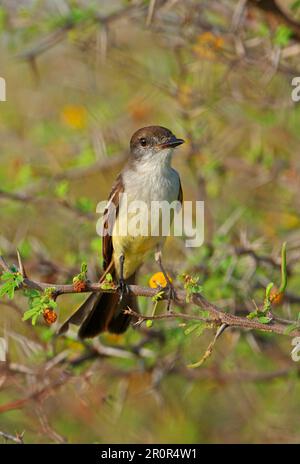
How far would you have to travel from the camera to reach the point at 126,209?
4652mm

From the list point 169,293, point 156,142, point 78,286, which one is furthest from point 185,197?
point 78,286

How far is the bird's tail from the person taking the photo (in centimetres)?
434

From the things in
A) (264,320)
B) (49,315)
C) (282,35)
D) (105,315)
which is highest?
(282,35)

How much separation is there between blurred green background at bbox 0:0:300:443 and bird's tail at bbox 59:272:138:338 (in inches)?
8.7

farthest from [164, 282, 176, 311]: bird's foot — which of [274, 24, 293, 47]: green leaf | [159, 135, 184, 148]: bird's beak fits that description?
[274, 24, 293, 47]: green leaf

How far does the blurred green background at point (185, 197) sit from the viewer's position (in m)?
4.85

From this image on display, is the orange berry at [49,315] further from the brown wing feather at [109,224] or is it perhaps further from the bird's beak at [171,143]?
the bird's beak at [171,143]

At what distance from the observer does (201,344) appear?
543 cm

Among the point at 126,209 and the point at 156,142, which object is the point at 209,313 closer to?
the point at 126,209

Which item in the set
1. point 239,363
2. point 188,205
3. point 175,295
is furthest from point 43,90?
point 175,295

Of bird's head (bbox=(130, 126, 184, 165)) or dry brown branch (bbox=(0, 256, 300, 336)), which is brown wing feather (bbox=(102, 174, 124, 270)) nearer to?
bird's head (bbox=(130, 126, 184, 165))

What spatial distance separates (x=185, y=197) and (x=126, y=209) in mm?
2267

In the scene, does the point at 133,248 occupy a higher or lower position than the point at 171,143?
lower

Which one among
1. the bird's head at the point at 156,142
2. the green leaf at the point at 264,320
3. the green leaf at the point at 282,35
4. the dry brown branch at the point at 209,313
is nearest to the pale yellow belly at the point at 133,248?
Result: the bird's head at the point at 156,142
